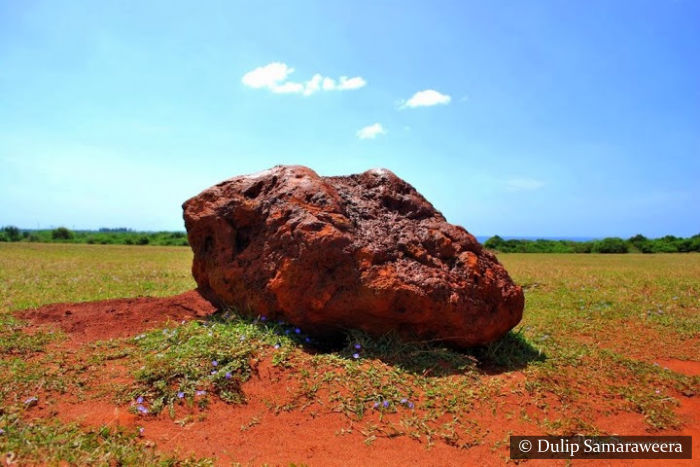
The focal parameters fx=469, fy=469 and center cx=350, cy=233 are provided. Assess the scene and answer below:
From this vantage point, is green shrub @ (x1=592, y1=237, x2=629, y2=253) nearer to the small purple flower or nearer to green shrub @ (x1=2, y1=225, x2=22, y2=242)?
the small purple flower

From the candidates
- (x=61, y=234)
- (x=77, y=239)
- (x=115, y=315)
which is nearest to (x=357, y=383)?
(x=115, y=315)

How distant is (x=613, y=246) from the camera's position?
27.2 m

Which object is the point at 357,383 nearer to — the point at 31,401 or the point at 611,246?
the point at 31,401

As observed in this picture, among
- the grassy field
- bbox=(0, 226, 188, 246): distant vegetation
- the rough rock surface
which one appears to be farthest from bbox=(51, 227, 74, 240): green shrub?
the rough rock surface

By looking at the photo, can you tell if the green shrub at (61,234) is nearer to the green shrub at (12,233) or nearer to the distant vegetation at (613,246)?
the green shrub at (12,233)

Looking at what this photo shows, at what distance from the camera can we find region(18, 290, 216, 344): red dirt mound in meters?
6.20

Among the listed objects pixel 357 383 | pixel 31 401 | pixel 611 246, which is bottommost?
pixel 31 401

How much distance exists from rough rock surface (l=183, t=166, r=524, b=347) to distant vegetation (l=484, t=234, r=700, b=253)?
24.4 m

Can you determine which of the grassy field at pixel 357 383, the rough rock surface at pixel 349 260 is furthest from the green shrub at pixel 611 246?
the rough rock surface at pixel 349 260

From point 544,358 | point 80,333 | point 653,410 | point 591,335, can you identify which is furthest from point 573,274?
point 80,333

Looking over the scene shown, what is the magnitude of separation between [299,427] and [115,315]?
415cm

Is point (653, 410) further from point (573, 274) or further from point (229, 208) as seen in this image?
point (573, 274)

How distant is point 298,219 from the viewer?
5578 millimetres

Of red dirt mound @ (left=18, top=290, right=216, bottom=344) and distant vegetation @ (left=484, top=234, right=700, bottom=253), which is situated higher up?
distant vegetation @ (left=484, top=234, right=700, bottom=253)
